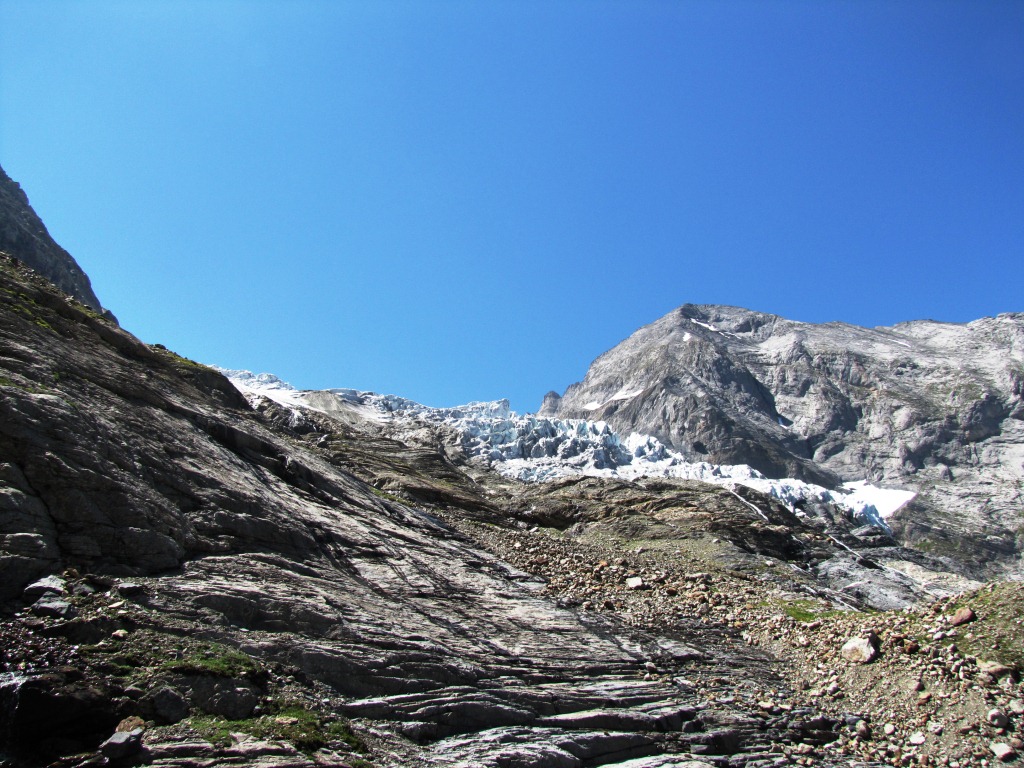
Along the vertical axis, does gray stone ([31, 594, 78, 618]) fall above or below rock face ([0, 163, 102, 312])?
below

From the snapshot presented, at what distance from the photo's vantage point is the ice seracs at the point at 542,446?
11456cm

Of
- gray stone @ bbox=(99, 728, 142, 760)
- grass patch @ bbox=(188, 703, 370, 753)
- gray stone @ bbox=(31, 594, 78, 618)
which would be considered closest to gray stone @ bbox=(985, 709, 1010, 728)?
grass patch @ bbox=(188, 703, 370, 753)

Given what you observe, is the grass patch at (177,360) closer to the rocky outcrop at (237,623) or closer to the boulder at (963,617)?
the rocky outcrop at (237,623)

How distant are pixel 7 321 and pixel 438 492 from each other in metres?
37.3

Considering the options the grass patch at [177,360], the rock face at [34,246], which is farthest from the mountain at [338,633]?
the rock face at [34,246]

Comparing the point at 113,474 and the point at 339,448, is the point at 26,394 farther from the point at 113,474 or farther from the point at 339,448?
the point at 339,448

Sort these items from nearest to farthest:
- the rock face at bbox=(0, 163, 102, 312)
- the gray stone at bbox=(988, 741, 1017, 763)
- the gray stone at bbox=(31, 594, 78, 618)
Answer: the gray stone at bbox=(31, 594, 78, 618) → the gray stone at bbox=(988, 741, 1017, 763) → the rock face at bbox=(0, 163, 102, 312)

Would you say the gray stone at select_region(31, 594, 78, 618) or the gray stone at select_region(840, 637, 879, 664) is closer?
the gray stone at select_region(31, 594, 78, 618)

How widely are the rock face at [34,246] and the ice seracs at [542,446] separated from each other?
97.5 feet

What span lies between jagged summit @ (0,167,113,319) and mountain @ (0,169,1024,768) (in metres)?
63.0

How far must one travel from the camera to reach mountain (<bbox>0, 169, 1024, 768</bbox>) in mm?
12578

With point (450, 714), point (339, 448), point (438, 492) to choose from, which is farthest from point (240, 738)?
point (339, 448)

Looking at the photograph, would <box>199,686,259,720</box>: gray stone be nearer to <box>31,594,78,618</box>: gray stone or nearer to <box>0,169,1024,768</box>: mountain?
<box>0,169,1024,768</box>: mountain

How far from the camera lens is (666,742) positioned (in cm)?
1773
